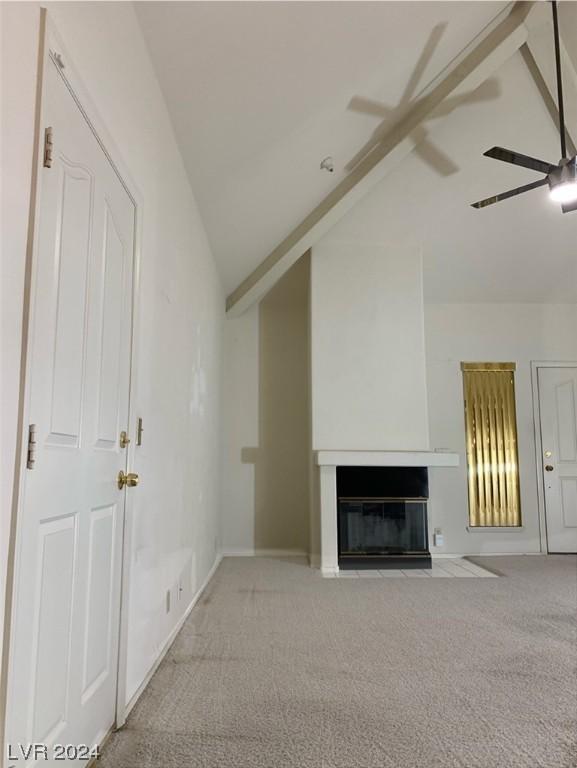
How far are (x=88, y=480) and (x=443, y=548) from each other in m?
5.01

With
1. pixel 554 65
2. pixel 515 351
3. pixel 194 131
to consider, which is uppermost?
pixel 554 65

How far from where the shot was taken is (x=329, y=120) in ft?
10.9

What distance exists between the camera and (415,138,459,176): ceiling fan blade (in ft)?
13.9

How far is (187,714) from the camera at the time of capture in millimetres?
1941

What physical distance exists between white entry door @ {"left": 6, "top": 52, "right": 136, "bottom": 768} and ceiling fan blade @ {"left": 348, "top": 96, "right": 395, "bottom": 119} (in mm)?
2014

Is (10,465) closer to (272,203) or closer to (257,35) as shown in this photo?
(257,35)

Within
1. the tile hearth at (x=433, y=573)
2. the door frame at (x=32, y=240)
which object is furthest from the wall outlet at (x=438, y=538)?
the door frame at (x=32, y=240)

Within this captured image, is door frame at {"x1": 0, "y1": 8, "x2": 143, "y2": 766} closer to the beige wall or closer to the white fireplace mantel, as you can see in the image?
the white fireplace mantel

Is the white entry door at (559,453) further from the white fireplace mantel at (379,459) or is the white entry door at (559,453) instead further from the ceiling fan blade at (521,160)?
the ceiling fan blade at (521,160)

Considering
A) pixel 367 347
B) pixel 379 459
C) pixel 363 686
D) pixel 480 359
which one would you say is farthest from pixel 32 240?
pixel 480 359

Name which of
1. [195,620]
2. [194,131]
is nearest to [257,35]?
[194,131]

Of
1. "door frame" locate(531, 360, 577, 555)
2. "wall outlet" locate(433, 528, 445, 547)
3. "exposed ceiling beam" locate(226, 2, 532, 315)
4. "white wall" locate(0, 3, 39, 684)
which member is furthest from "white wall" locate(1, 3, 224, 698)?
"door frame" locate(531, 360, 577, 555)

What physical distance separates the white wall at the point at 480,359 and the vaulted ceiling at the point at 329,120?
671mm

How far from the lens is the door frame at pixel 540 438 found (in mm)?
5848
